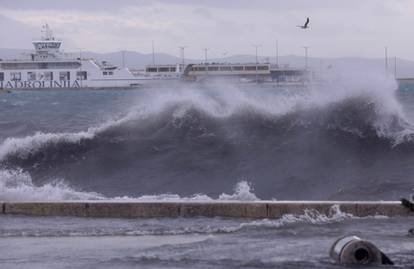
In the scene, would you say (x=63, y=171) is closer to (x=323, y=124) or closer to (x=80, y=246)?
(x=323, y=124)

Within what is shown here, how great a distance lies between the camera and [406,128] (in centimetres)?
1889

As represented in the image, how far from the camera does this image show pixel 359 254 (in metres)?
8.11

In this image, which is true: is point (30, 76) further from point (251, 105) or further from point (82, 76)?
point (251, 105)

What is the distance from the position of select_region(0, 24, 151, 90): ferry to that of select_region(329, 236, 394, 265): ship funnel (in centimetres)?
9064

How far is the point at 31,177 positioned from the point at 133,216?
7.11 metres

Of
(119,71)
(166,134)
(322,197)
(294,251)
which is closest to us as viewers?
(294,251)

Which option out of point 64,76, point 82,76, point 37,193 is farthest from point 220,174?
point 64,76

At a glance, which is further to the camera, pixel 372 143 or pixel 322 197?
pixel 372 143

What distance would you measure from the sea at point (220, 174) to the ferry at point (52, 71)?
249ft

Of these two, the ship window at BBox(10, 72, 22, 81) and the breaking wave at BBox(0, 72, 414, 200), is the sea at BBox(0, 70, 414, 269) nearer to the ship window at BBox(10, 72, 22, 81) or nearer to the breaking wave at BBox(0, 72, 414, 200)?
the breaking wave at BBox(0, 72, 414, 200)

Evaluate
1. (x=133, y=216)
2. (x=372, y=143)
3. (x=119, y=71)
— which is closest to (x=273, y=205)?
(x=133, y=216)

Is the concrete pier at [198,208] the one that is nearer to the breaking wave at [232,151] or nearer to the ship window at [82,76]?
the breaking wave at [232,151]

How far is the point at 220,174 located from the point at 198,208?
604 cm

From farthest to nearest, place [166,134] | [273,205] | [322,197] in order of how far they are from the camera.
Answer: [166,134] < [322,197] < [273,205]
